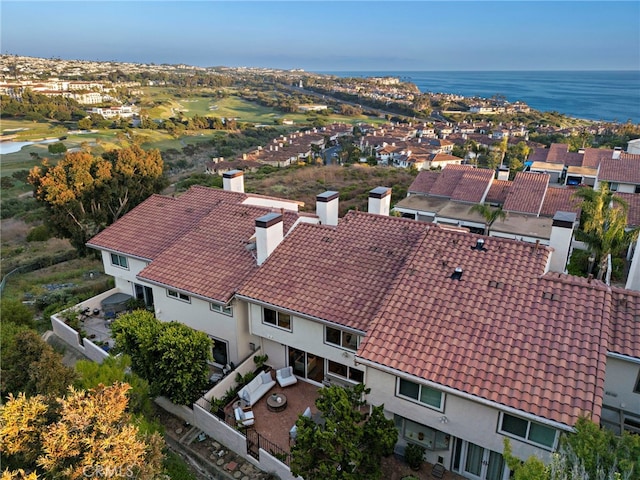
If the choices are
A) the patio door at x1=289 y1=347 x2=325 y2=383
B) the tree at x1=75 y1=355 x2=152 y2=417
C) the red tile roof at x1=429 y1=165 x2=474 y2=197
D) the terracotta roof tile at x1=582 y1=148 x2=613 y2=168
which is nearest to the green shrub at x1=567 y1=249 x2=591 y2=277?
the red tile roof at x1=429 y1=165 x2=474 y2=197

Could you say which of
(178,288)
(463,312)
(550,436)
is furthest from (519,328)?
(178,288)

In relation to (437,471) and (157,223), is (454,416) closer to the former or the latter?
(437,471)

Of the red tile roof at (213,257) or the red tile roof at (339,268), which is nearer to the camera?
the red tile roof at (339,268)

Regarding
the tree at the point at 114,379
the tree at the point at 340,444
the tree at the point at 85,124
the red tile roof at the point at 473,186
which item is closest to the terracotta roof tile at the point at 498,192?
the red tile roof at the point at 473,186

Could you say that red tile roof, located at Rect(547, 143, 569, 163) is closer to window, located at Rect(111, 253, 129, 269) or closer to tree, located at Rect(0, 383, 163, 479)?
window, located at Rect(111, 253, 129, 269)

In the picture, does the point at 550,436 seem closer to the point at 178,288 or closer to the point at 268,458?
the point at 268,458

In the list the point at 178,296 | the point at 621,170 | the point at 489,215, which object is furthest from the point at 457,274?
the point at 621,170

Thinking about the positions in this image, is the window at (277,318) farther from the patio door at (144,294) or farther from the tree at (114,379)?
the patio door at (144,294)
